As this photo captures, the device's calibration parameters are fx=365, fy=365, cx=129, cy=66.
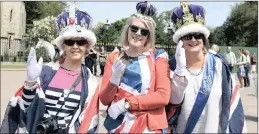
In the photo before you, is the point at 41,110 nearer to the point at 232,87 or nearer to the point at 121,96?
the point at 121,96

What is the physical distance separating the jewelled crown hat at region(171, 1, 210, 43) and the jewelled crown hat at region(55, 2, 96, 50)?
0.78 metres

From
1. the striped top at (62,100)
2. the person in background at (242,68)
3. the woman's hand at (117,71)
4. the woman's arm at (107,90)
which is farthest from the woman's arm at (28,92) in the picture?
the person in background at (242,68)

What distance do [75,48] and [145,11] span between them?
27.4 inches

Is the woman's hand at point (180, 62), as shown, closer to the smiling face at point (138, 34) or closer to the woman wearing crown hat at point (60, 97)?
the smiling face at point (138, 34)

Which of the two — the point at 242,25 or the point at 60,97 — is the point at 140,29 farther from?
the point at 242,25

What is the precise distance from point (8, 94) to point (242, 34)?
43.3 meters

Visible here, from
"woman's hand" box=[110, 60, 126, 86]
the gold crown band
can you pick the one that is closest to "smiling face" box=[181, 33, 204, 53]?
the gold crown band

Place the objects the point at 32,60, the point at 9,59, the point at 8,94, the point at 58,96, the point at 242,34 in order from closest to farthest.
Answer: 1. the point at 32,60
2. the point at 58,96
3. the point at 8,94
4. the point at 9,59
5. the point at 242,34

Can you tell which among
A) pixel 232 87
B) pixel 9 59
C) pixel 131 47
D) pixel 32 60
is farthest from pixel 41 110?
pixel 9 59

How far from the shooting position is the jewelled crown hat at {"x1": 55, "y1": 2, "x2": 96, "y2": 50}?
3.28 meters

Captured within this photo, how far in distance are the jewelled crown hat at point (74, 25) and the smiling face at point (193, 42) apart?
2.80 feet

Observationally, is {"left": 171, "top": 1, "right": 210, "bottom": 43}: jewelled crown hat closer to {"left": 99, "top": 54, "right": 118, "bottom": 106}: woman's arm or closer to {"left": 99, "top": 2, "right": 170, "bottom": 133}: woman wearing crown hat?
{"left": 99, "top": 2, "right": 170, "bottom": 133}: woman wearing crown hat

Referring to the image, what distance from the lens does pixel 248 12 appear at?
1957 inches

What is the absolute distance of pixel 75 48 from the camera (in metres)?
3.22
